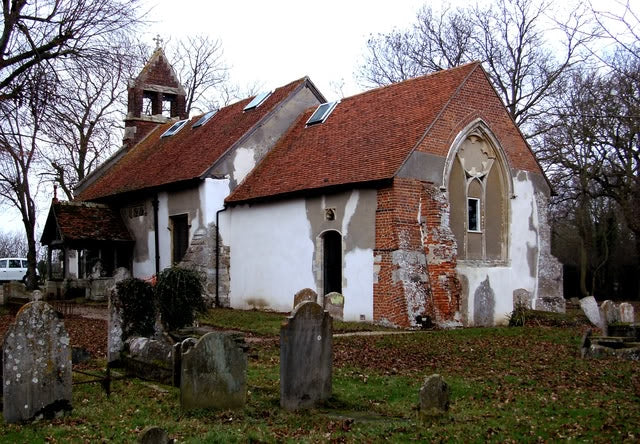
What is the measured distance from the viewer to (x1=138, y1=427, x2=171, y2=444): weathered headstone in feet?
20.5

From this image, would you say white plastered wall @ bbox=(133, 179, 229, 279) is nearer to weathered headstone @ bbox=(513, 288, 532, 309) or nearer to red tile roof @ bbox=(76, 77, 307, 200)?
red tile roof @ bbox=(76, 77, 307, 200)

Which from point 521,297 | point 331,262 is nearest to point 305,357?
point 331,262

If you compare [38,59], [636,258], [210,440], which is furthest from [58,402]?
[636,258]

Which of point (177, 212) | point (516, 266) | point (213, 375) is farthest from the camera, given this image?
point (177, 212)

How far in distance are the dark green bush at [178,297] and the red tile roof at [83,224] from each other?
14.7 metres

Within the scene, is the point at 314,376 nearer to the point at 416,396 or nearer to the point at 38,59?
the point at 416,396

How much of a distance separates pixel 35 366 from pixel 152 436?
8.33 ft

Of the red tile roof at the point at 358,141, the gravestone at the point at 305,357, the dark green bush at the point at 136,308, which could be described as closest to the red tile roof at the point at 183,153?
the red tile roof at the point at 358,141

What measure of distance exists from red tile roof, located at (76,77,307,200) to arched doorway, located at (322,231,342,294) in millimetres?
5578

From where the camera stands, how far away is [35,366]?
811 centimetres

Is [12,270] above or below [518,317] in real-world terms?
above

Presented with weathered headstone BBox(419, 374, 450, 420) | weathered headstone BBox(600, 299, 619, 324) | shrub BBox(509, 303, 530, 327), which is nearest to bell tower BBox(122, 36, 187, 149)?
shrub BBox(509, 303, 530, 327)

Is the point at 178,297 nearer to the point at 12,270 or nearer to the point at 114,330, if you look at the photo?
the point at 114,330

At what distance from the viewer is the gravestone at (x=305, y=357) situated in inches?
349
